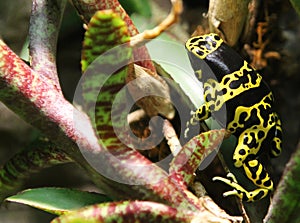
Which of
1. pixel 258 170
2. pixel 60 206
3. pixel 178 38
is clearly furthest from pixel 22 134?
pixel 258 170

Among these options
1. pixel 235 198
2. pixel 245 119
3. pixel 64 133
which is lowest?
pixel 235 198

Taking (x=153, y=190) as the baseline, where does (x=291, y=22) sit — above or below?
below

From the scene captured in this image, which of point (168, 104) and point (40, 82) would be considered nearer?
point (40, 82)

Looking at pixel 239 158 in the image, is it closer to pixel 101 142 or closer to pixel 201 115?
pixel 201 115

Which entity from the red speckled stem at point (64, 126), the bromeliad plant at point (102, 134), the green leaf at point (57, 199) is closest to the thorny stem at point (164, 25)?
the bromeliad plant at point (102, 134)

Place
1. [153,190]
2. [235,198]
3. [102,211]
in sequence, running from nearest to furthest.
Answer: [102,211]
[153,190]
[235,198]

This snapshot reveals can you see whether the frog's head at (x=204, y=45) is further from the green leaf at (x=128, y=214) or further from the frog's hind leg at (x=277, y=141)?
the green leaf at (x=128, y=214)

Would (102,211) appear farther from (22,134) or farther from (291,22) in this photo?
(291,22)

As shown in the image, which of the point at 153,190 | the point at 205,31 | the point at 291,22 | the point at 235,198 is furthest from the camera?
the point at 291,22
